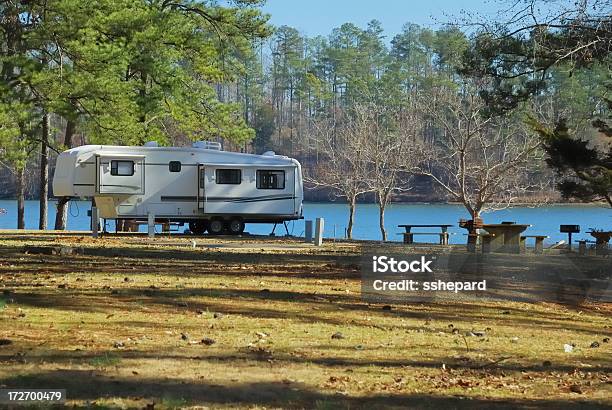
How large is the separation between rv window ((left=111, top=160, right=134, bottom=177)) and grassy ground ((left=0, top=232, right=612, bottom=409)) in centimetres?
Result: 1457

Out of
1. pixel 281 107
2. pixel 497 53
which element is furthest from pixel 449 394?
pixel 281 107

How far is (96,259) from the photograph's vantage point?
14.8 metres

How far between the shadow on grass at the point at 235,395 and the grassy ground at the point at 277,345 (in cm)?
1

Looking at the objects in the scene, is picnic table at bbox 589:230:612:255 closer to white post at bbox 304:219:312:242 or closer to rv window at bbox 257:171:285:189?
white post at bbox 304:219:312:242

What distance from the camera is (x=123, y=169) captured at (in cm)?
2747

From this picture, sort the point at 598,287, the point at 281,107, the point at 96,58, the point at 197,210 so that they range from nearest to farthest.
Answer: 1. the point at 598,287
2. the point at 96,58
3. the point at 197,210
4. the point at 281,107

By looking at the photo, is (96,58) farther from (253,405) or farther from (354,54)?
(354,54)

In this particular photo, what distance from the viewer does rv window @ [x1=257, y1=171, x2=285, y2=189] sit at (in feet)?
97.3

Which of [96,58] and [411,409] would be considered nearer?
[411,409]

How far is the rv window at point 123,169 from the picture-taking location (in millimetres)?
27312

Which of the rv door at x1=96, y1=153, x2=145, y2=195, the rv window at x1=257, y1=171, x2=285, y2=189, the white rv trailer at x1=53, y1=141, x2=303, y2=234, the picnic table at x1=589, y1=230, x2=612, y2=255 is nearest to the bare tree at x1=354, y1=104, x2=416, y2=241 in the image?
the rv window at x1=257, y1=171, x2=285, y2=189

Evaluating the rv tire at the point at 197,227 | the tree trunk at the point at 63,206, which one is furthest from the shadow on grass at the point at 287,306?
the tree trunk at the point at 63,206

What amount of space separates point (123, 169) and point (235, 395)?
22.4 meters

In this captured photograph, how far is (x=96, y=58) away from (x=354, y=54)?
75.3 meters
